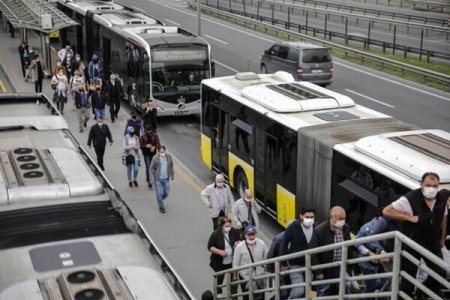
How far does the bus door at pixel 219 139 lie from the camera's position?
57.1 ft

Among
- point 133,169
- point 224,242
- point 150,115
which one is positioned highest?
point 224,242

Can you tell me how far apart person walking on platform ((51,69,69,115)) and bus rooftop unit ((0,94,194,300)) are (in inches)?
481

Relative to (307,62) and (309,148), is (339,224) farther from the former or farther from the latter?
(307,62)

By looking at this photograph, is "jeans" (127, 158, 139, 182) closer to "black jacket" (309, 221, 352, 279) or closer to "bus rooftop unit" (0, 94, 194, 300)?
"bus rooftop unit" (0, 94, 194, 300)

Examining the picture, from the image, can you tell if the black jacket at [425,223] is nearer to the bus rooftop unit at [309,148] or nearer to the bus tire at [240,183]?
the bus rooftop unit at [309,148]

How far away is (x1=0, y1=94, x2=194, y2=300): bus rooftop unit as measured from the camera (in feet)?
23.6

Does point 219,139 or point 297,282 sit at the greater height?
point 297,282

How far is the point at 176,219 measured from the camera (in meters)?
15.8

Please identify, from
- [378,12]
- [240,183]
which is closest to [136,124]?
[240,183]

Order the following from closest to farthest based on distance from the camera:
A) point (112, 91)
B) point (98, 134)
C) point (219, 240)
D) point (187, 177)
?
1. point (219, 240)
2. point (98, 134)
3. point (187, 177)
4. point (112, 91)

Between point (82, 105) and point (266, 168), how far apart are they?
28.7ft

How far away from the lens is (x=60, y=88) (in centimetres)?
2423

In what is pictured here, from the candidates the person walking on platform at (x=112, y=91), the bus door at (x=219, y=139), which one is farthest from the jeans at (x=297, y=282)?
the person walking on platform at (x=112, y=91)

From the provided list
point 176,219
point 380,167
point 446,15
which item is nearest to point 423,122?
point 176,219
